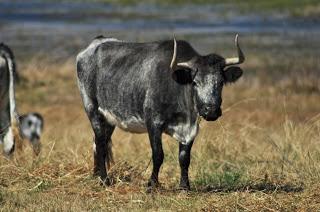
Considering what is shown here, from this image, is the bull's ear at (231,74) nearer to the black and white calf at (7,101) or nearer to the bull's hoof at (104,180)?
the bull's hoof at (104,180)

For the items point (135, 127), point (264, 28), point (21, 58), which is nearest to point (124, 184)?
point (135, 127)

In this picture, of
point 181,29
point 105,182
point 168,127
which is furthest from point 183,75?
point 181,29

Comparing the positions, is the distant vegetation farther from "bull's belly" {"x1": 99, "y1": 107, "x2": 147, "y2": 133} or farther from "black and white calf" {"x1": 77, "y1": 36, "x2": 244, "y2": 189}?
"bull's belly" {"x1": 99, "y1": 107, "x2": 147, "y2": 133}

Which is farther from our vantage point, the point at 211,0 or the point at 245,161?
the point at 211,0

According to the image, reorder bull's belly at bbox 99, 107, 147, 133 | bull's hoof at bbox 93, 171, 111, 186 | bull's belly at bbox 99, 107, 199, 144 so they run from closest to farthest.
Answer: bull's belly at bbox 99, 107, 199, 144 < bull's belly at bbox 99, 107, 147, 133 < bull's hoof at bbox 93, 171, 111, 186

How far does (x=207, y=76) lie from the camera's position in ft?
29.2

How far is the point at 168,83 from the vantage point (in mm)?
9266

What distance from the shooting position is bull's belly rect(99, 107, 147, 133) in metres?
9.60

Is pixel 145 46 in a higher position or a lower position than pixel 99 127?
higher

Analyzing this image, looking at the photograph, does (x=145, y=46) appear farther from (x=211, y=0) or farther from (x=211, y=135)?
(x=211, y=0)

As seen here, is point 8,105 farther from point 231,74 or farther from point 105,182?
point 231,74

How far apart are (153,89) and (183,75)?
41 centimetres

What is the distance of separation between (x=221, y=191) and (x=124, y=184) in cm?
111

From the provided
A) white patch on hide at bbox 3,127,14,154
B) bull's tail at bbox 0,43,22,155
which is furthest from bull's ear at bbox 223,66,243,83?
white patch on hide at bbox 3,127,14,154
